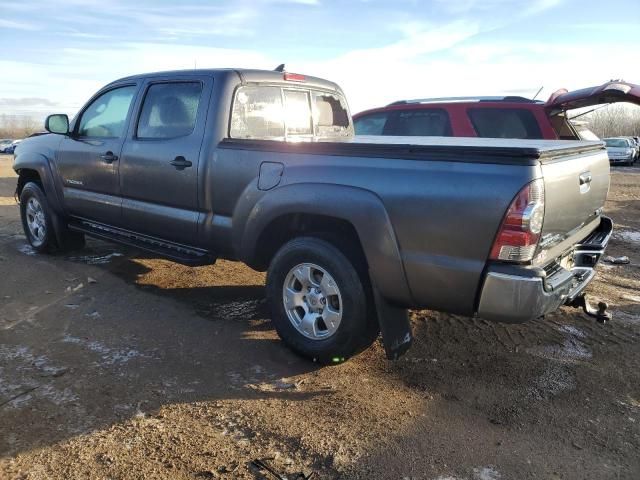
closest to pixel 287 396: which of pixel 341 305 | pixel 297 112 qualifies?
pixel 341 305

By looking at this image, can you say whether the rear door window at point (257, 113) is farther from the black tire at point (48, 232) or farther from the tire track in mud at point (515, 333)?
the black tire at point (48, 232)

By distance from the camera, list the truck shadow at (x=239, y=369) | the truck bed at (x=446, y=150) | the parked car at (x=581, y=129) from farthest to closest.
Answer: the parked car at (x=581, y=129)
the truck shadow at (x=239, y=369)
the truck bed at (x=446, y=150)

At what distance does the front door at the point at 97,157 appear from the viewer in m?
5.15

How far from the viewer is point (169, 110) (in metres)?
4.69

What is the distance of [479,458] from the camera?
107 inches

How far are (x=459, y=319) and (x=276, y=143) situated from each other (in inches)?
85.1

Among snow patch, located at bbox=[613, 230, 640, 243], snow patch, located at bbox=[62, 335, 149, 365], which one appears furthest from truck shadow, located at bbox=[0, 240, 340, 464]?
snow patch, located at bbox=[613, 230, 640, 243]

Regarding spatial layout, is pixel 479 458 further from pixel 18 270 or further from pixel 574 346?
pixel 18 270

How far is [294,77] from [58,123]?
107 inches

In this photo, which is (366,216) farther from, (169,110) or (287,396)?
(169,110)

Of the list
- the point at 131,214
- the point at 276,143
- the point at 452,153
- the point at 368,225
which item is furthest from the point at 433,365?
the point at 131,214

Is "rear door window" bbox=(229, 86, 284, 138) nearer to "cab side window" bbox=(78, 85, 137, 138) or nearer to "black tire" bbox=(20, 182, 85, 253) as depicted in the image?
"cab side window" bbox=(78, 85, 137, 138)

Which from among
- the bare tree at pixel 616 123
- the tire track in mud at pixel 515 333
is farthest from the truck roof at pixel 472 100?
the bare tree at pixel 616 123

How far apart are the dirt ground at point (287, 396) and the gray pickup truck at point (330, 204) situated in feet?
1.31
